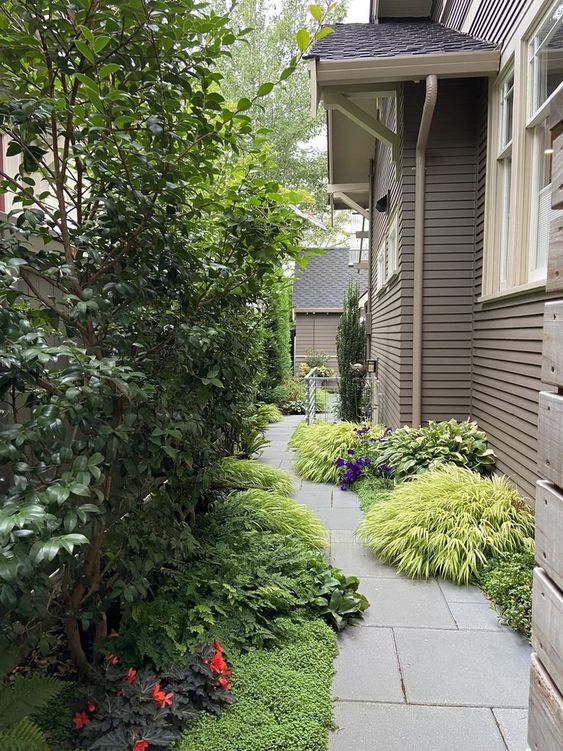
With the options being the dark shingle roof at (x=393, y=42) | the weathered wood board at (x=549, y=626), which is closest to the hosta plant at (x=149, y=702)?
the weathered wood board at (x=549, y=626)

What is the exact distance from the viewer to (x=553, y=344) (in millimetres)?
1265

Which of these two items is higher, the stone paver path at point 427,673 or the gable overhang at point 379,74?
the gable overhang at point 379,74

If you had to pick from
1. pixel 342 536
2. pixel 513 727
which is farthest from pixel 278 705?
pixel 342 536

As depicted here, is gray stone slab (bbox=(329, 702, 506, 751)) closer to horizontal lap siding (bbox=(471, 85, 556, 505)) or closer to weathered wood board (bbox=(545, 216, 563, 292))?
weathered wood board (bbox=(545, 216, 563, 292))

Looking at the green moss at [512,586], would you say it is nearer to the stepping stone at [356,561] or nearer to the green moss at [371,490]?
the stepping stone at [356,561]

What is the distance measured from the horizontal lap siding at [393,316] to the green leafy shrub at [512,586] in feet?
8.11

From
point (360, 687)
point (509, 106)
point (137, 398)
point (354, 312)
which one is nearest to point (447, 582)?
point (360, 687)

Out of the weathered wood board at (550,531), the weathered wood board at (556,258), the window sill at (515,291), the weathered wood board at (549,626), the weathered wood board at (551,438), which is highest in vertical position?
the window sill at (515,291)

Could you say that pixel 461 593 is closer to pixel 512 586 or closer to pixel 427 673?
pixel 512 586

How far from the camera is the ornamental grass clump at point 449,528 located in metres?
3.40

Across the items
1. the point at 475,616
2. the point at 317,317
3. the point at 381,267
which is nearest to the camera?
the point at 475,616

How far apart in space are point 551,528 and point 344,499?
4.08 metres

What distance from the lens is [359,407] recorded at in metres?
9.46

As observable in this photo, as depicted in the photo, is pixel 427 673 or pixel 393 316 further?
pixel 393 316
